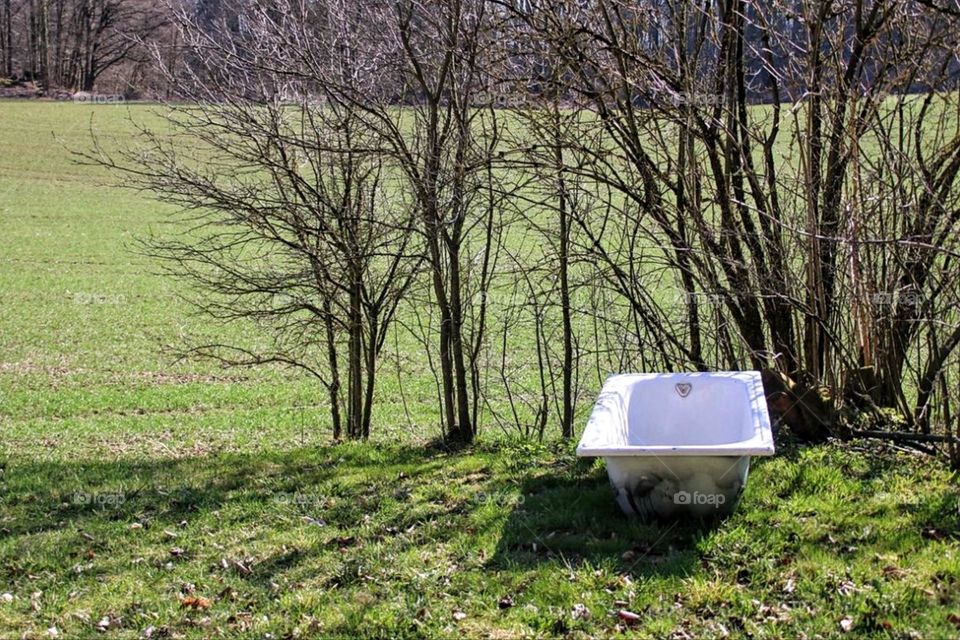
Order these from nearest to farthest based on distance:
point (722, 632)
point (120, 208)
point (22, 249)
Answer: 1. point (722, 632)
2. point (22, 249)
3. point (120, 208)

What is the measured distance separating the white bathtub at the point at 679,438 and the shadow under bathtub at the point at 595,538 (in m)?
0.12

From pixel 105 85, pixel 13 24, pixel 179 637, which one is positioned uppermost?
pixel 13 24

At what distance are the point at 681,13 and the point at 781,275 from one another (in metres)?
2.17

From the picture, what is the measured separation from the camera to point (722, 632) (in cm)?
406

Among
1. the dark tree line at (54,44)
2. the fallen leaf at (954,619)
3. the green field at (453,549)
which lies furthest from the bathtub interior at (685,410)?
the dark tree line at (54,44)

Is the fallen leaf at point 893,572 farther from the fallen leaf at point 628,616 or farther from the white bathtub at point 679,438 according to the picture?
the fallen leaf at point 628,616

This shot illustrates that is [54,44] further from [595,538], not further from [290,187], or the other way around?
[595,538]

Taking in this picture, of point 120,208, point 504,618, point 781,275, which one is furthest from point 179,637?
point 120,208

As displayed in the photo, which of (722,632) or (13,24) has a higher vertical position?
(13,24)

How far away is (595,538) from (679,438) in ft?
3.89

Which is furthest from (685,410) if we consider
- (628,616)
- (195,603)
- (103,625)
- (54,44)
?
(54,44)

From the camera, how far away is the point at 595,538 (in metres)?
5.09

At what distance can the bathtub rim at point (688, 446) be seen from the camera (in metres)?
4.73

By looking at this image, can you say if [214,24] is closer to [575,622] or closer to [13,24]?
[575,622]
